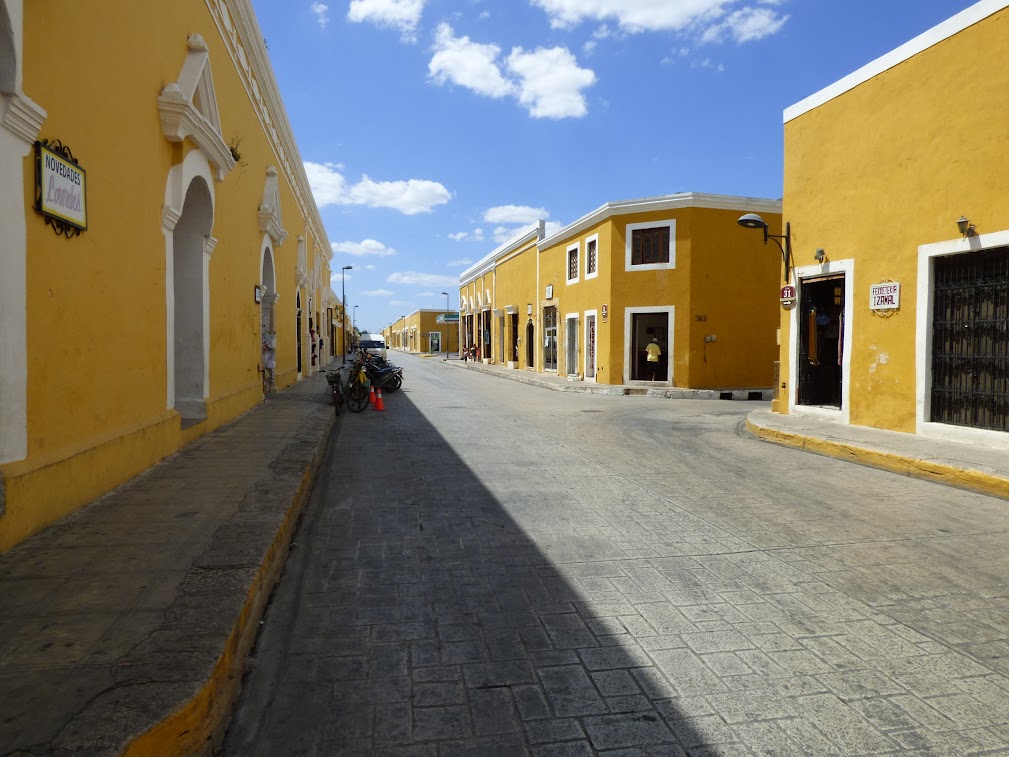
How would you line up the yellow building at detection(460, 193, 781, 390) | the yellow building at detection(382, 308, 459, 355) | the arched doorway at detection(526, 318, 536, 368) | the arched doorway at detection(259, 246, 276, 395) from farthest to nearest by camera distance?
the yellow building at detection(382, 308, 459, 355) < the arched doorway at detection(526, 318, 536, 368) < the yellow building at detection(460, 193, 781, 390) < the arched doorway at detection(259, 246, 276, 395)

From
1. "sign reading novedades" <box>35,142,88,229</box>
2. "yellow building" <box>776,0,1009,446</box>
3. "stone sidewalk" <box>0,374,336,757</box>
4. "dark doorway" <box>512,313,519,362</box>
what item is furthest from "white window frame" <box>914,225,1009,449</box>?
"dark doorway" <box>512,313,519,362</box>

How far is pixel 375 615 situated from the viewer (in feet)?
11.4

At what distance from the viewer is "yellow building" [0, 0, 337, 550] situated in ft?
12.6

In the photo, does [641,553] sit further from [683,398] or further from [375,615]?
[683,398]

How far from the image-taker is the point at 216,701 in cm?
245

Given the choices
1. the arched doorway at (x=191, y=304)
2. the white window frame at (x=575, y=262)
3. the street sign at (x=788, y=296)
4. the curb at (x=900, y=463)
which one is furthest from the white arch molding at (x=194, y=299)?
the white window frame at (x=575, y=262)

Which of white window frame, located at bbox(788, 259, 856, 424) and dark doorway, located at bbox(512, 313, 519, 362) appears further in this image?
dark doorway, located at bbox(512, 313, 519, 362)

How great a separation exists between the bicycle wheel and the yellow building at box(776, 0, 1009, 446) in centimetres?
840

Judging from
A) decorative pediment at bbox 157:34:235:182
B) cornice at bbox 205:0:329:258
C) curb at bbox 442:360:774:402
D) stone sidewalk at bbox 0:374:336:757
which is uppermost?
cornice at bbox 205:0:329:258

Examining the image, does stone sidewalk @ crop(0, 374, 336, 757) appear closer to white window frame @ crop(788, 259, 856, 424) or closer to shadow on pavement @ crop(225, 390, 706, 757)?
shadow on pavement @ crop(225, 390, 706, 757)

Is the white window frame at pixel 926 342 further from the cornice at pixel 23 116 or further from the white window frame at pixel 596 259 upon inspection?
the white window frame at pixel 596 259

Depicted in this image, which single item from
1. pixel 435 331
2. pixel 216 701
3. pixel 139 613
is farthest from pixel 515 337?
pixel 435 331

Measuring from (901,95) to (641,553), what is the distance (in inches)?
335

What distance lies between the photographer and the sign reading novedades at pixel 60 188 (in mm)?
4051
